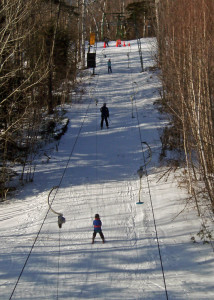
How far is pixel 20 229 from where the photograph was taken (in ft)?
40.8

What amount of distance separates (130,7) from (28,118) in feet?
85.5

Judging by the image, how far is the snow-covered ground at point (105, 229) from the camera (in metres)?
9.10

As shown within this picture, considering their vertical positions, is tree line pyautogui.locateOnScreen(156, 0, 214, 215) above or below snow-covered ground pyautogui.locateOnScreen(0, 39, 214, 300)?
above

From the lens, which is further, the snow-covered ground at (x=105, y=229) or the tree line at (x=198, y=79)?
the tree line at (x=198, y=79)

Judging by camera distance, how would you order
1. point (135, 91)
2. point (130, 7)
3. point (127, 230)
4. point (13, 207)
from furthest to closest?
point (130, 7) → point (135, 91) → point (13, 207) → point (127, 230)

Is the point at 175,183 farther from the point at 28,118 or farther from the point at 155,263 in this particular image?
the point at 28,118

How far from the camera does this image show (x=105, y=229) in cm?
1188

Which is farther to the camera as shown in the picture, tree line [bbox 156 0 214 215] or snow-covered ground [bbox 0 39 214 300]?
tree line [bbox 156 0 214 215]

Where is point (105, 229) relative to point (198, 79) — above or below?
below

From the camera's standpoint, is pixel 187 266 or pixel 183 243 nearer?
pixel 187 266

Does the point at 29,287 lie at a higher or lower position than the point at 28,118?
lower

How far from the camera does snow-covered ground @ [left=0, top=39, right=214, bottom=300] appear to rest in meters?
9.10

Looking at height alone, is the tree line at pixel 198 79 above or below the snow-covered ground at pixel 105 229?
above

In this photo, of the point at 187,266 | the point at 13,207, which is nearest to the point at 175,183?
the point at 187,266
